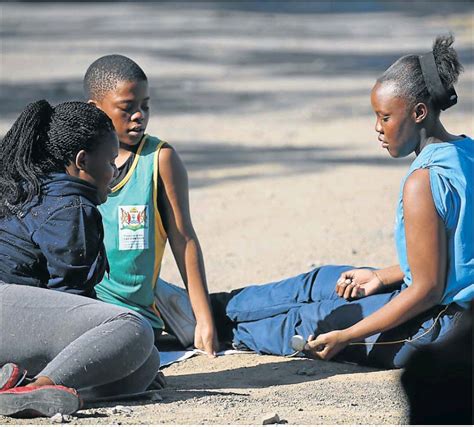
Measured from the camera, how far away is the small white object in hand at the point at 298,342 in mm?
4844

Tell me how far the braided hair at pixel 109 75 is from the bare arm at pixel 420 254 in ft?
4.41

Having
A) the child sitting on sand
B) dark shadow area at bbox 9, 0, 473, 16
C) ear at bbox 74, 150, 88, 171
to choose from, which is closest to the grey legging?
ear at bbox 74, 150, 88, 171

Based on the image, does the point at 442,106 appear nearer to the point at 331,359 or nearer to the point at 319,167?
the point at 331,359

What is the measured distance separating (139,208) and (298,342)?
2.90 ft

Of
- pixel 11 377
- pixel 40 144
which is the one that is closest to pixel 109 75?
pixel 40 144

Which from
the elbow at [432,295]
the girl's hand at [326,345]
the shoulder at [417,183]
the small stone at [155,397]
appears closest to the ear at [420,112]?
the shoulder at [417,183]

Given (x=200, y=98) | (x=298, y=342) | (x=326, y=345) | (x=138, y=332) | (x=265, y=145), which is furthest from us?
(x=200, y=98)

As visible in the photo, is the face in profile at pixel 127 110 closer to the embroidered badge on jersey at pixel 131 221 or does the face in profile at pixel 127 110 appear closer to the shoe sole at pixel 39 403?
the embroidered badge on jersey at pixel 131 221

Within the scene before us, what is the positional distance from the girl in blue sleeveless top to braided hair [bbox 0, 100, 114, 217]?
1145mm

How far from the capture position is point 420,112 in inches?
178

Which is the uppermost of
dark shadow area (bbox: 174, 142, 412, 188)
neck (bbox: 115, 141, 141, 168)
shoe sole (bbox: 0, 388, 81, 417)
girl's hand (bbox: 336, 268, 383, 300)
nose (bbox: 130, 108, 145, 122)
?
nose (bbox: 130, 108, 145, 122)

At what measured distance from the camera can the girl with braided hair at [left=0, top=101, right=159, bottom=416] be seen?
398 centimetres

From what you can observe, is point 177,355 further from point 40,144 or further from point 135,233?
point 40,144

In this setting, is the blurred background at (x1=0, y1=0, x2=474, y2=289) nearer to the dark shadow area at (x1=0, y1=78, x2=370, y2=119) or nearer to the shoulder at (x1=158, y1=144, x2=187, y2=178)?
the dark shadow area at (x1=0, y1=78, x2=370, y2=119)
